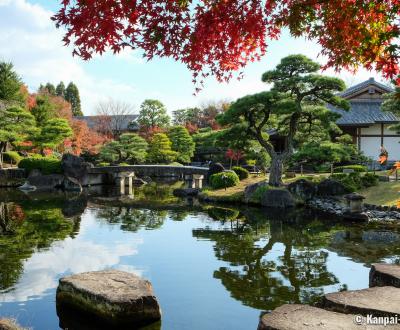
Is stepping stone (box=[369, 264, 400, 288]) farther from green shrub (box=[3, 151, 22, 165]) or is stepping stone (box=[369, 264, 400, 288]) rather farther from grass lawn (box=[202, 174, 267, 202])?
green shrub (box=[3, 151, 22, 165])

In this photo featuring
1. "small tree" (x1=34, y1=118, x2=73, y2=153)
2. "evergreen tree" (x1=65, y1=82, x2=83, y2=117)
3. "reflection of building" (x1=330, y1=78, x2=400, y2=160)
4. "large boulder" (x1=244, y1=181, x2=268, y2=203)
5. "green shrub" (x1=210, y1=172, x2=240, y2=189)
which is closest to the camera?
"large boulder" (x1=244, y1=181, x2=268, y2=203)

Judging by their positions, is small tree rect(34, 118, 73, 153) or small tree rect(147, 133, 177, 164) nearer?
small tree rect(34, 118, 73, 153)

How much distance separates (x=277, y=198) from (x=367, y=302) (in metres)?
14.3

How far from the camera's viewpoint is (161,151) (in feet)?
131

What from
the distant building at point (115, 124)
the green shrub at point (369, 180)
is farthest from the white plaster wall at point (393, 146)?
the distant building at point (115, 124)

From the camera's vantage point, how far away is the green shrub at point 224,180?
24.5m

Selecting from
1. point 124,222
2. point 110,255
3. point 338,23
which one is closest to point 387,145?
point 124,222

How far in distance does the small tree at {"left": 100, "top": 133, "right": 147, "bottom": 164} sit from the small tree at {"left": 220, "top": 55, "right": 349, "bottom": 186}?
18.3 m

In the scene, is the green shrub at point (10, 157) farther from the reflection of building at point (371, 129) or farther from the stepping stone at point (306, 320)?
the stepping stone at point (306, 320)

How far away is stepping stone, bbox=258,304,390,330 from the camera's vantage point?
4.90 meters

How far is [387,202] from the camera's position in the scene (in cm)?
1769

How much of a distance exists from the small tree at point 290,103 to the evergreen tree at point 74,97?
171 feet

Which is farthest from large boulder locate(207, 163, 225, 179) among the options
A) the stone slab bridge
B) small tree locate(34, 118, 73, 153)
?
small tree locate(34, 118, 73, 153)


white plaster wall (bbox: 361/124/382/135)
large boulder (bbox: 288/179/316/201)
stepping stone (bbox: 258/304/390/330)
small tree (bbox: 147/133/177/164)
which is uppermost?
white plaster wall (bbox: 361/124/382/135)
